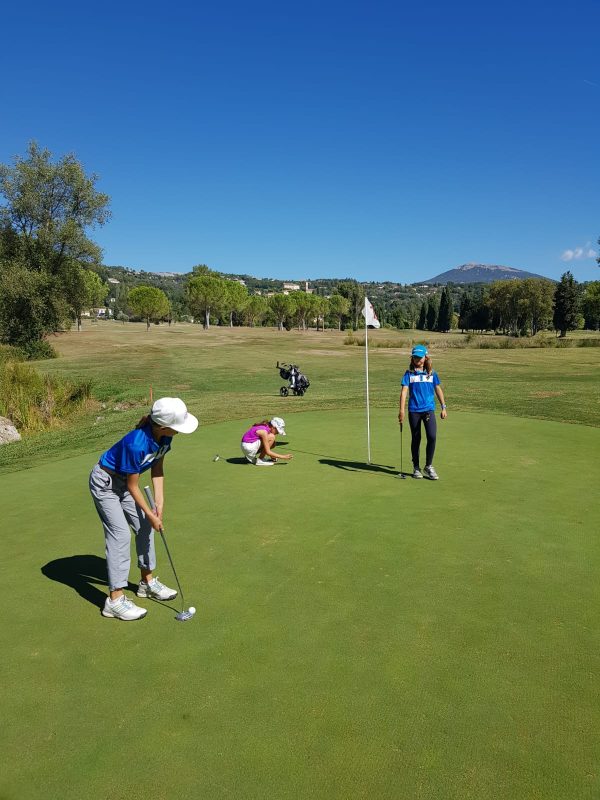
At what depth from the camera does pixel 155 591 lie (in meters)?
5.16

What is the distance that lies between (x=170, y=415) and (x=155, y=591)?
5.68 ft

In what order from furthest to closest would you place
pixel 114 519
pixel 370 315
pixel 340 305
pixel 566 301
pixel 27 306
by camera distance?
pixel 340 305 < pixel 566 301 < pixel 27 306 < pixel 370 315 < pixel 114 519

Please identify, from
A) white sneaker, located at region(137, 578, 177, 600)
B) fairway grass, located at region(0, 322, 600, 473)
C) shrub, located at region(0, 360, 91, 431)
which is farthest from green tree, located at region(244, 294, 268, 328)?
white sneaker, located at region(137, 578, 177, 600)

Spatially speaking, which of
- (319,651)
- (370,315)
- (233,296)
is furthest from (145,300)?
(319,651)

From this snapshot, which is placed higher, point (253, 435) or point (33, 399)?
point (253, 435)

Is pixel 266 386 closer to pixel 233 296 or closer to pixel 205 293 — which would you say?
pixel 205 293

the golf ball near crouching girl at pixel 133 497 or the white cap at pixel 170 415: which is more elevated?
the white cap at pixel 170 415

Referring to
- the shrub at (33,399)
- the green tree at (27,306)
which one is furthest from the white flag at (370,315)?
the green tree at (27,306)

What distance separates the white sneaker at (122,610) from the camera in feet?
15.8

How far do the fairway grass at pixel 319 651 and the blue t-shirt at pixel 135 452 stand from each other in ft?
4.22

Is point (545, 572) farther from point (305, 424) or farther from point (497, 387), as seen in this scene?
→ point (497, 387)

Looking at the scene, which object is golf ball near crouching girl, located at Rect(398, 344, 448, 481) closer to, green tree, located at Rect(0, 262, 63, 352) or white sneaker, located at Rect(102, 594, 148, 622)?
white sneaker, located at Rect(102, 594, 148, 622)

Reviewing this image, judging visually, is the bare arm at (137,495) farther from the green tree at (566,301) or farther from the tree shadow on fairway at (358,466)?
the green tree at (566,301)

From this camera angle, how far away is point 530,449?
10.7m
